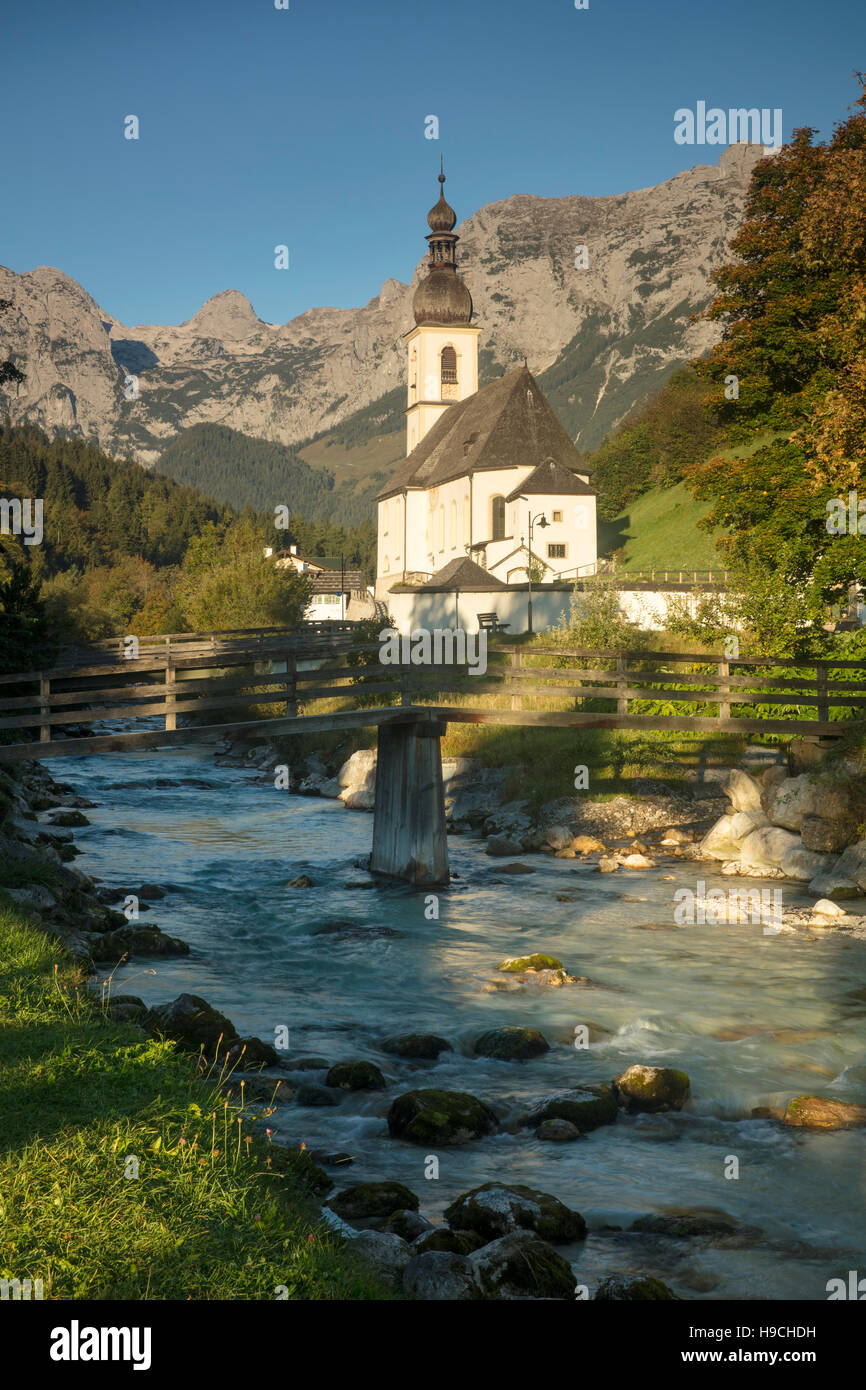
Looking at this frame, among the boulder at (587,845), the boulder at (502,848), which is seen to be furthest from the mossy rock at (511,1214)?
the boulder at (587,845)

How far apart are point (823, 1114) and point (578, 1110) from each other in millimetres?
2549

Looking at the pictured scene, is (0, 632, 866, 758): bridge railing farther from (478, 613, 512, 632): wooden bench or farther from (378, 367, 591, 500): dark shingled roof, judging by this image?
(378, 367, 591, 500): dark shingled roof

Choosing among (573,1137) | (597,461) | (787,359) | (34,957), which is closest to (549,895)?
(573,1137)

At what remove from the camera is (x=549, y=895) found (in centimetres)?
2244

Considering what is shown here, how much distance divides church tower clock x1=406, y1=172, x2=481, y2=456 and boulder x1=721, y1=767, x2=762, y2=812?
73.9 meters

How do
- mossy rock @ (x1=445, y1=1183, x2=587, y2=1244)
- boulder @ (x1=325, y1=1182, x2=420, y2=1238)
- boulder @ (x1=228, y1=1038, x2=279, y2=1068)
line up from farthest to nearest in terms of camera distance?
boulder @ (x1=228, y1=1038, x2=279, y2=1068) < boulder @ (x1=325, y1=1182, x2=420, y2=1238) < mossy rock @ (x1=445, y1=1183, x2=587, y2=1244)

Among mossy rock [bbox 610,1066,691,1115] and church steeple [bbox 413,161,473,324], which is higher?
church steeple [bbox 413,161,473,324]

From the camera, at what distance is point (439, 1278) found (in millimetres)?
6863

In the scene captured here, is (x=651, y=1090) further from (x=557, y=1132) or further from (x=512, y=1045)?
(x=512, y=1045)

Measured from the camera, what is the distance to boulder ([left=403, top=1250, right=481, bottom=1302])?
677 centimetres

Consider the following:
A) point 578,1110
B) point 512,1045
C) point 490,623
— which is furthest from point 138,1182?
point 490,623

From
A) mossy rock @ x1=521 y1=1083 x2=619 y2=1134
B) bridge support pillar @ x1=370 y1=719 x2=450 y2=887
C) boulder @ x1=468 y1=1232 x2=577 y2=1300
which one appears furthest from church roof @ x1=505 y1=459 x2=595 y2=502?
boulder @ x1=468 y1=1232 x2=577 y2=1300

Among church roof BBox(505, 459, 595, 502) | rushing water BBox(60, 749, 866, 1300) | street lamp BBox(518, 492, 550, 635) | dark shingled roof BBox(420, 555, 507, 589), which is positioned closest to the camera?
rushing water BBox(60, 749, 866, 1300)
